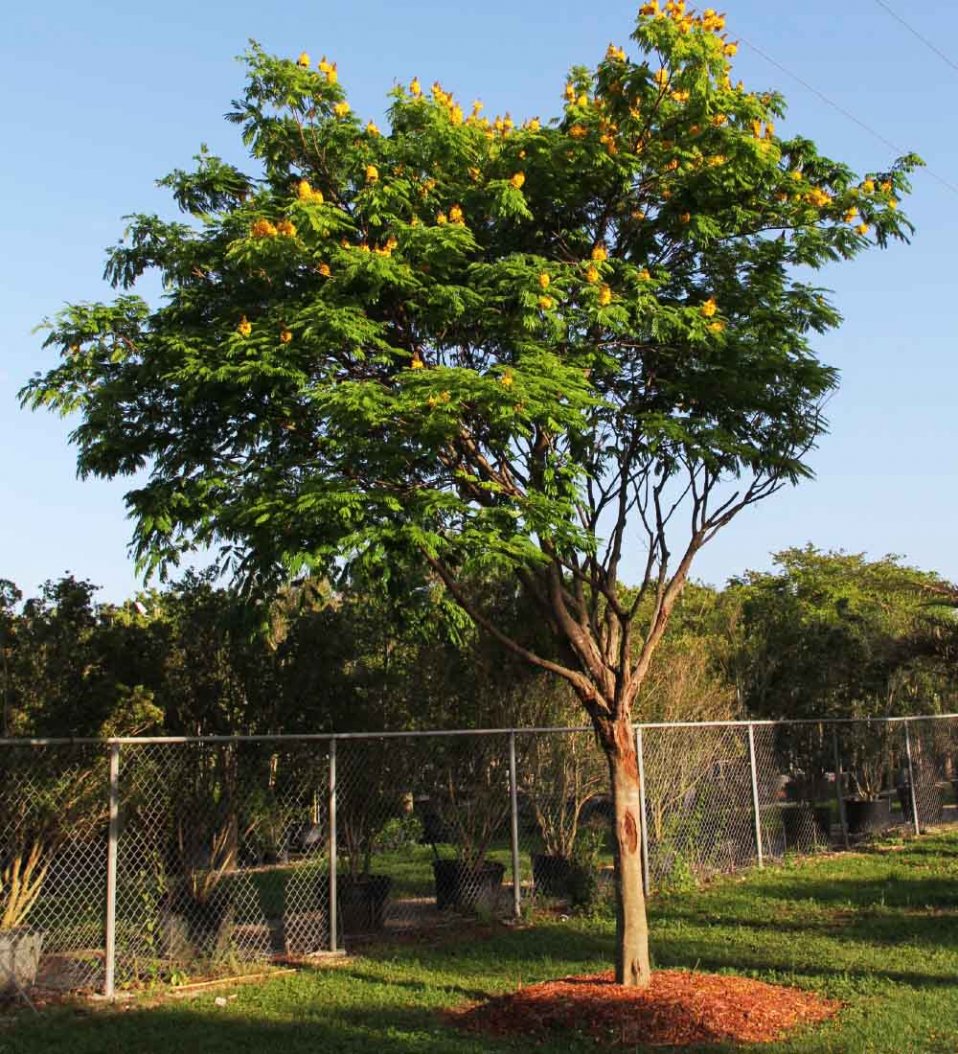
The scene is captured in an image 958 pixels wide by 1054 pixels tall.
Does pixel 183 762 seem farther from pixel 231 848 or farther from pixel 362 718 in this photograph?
pixel 362 718

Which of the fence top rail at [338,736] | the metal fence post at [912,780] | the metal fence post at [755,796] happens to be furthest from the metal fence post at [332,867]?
the metal fence post at [912,780]

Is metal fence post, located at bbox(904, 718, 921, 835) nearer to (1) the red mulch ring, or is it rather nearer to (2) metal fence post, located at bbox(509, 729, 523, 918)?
(2) metal fence post, located at bbox(509, 729, 523, 918)

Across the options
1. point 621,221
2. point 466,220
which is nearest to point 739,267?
point 621,221

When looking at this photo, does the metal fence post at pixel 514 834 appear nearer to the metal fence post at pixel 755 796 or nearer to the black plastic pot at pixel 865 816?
the metal fence post at pixel 755 796

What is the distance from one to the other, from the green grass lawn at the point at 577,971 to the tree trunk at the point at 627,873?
828 mm

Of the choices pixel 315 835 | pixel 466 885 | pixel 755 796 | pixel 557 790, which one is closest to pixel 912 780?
pixel 755 796

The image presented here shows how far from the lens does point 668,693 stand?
14.5 metres

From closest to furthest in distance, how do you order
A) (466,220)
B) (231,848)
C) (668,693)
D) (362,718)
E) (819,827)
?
(466,220) < (231,848) < (362,718) < (668,693) < (819,827)

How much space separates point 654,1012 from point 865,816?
11101mm

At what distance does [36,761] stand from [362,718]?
3.52m

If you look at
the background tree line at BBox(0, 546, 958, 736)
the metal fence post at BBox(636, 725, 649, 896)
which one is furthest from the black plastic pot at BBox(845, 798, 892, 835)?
the metal fence post at BBox(636, 725, 649, 896)

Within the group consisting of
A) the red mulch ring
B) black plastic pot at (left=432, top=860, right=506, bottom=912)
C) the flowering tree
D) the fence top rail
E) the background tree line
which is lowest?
the red mulch ring

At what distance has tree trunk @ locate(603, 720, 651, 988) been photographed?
7.09 m

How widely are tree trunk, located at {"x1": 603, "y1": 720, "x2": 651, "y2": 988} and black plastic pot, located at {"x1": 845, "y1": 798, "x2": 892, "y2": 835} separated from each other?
10434 mm
